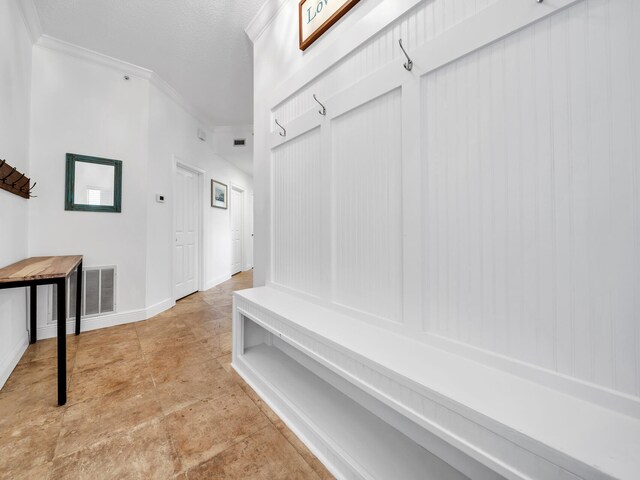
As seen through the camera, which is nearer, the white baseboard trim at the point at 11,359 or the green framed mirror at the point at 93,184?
the white baseboard trim at the point at 11,359

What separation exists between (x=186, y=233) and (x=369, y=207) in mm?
3475

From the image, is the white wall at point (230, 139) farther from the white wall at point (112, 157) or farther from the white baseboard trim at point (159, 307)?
the white baseboard trim at point (159, 307)

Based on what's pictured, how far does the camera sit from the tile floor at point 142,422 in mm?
1125

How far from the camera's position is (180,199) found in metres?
3.72

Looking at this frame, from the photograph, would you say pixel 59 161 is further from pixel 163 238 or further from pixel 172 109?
pixel 172 109

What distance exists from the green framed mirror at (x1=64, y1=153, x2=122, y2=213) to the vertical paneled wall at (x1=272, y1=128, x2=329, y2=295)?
203cm

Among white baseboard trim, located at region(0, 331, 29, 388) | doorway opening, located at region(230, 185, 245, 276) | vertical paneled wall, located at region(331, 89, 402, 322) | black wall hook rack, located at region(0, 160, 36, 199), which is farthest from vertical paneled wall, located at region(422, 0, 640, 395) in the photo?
doorway opening, located at region(230, 185, 245, 276)

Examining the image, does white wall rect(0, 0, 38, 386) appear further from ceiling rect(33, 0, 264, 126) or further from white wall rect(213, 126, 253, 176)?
white wall rect(213, 126, 253, 176)

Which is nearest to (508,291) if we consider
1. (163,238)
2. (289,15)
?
(289,15)

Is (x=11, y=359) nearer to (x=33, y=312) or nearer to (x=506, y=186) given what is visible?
(x=33, y=312)

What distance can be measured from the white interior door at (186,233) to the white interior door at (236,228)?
1.48 metres

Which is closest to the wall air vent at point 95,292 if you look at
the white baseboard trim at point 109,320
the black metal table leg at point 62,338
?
the white baseboard trim at point 109,320

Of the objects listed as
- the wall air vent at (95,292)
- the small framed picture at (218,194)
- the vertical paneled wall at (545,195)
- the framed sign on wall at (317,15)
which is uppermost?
the framed sign on wall at (317,15)

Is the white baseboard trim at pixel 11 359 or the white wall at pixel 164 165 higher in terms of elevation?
the white wall at pixel 164 165
